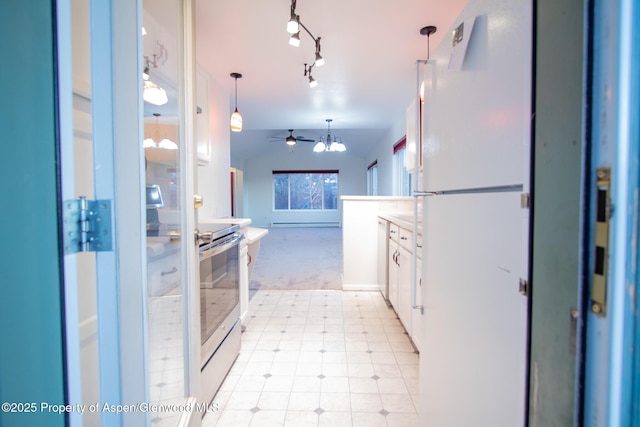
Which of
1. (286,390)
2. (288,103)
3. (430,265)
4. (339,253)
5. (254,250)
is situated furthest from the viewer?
(339,253)

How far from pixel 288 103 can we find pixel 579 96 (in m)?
4.01

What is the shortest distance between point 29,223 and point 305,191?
435 inches

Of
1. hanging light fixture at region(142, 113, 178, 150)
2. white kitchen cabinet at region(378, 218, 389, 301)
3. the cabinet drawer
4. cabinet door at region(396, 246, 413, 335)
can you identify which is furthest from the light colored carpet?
hanging light fixture at region(142, 113, 178, 150)

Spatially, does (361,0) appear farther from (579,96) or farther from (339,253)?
(339,253)

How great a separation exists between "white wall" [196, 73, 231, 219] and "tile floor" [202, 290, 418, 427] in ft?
3.79

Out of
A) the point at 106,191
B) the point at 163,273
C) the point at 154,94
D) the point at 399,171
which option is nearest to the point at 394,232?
the point at 163,273

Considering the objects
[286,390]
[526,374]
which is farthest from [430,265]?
[286,390]

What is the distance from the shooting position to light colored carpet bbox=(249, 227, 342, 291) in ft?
13.4

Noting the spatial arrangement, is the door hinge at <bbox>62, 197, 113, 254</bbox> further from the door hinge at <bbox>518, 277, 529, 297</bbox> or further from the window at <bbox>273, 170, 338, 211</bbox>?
the window at <bbox>273, 170, 338, 211</bbox>

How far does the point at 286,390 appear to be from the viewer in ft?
5.92

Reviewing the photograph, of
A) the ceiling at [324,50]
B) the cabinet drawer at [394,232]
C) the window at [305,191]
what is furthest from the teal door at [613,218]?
the window at [305,191]

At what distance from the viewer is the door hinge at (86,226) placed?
2.01 feet

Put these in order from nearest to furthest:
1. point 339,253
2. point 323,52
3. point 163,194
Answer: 1. point 163,194
2. point 323,52
3. point 339,253

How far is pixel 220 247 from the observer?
1.75 metres
